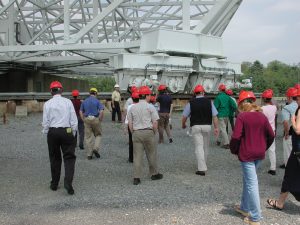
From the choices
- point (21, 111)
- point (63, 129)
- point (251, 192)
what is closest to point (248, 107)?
point (251, 192)

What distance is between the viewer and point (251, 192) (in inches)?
197

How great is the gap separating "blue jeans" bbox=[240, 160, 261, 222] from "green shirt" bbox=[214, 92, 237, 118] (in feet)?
20.6

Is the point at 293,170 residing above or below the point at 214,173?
above

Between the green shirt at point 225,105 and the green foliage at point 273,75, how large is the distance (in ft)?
131

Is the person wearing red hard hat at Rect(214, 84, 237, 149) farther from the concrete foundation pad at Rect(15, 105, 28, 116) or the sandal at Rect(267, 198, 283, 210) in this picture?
the concrete foundation pad at Rect(15, 105, 28, 116)

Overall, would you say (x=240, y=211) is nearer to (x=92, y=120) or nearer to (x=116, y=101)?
(x=92, y=120)

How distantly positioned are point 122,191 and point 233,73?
1570 centimetres

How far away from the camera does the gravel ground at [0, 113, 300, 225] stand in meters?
5.28

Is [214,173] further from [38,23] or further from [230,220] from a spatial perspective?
[38,23]

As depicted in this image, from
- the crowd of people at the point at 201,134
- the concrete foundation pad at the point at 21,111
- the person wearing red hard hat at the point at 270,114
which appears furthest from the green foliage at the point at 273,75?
the crowd of people at the point at 201,134

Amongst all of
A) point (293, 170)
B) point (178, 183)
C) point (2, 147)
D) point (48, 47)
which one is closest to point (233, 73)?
point (48, 47)

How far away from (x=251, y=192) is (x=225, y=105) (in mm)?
6655

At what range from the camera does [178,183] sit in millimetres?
7164

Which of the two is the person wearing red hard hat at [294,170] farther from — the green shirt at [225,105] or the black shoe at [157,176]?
the green shirt at [225,105]
